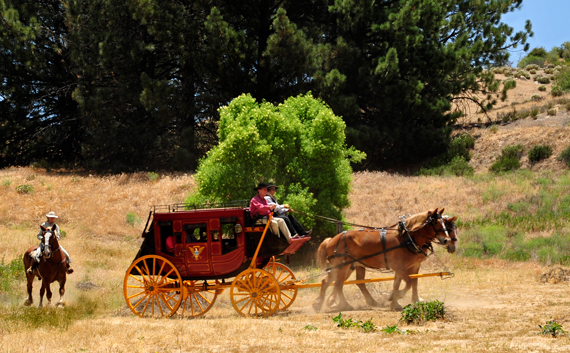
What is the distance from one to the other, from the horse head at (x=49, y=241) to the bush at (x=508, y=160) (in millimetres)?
25848

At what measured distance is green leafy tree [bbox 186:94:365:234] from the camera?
63.3ft

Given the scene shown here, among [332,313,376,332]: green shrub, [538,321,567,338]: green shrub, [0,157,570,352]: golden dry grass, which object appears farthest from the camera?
[332,313,376,332]: green shrub

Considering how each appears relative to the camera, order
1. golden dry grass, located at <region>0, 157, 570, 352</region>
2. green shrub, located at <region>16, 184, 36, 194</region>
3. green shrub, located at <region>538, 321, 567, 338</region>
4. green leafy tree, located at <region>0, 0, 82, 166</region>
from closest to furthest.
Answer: green shrub, located at <region>538, 321, 567, 338</region> → golden dry grass, located at <region>0, 157, 570, 352</region> → green shrub, located at <region>16, 184, 36, 194</region> → green leafy tree, located at <region>0, 0, 82, 166</region>

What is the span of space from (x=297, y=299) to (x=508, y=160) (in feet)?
73.5

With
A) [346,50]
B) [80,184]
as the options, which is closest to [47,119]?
[80,184]

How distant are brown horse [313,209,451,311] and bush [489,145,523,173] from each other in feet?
72.0

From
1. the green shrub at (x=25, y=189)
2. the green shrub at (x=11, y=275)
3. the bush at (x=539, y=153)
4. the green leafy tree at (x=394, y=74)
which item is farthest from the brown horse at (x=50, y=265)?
the bush at (x=539, y=153)

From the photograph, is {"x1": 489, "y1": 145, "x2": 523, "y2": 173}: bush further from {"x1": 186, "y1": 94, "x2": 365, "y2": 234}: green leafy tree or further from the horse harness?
the horse harness

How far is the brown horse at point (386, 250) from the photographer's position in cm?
1186

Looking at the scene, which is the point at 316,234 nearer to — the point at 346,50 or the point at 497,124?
the point at 346,50

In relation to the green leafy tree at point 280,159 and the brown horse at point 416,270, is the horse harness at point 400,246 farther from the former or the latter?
the green leafy tree at point 280,159

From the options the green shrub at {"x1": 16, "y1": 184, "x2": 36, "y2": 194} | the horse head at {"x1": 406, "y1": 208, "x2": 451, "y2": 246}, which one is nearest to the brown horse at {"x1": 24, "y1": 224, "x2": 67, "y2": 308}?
the horse head at {"x1": 406, "y1": 208, "x2": 451, "y2": 246}

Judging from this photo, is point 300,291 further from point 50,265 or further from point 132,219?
point 132,219

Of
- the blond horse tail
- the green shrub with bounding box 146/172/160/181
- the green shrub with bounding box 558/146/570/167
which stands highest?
the green shrub with bounding box 146/172/160/181
